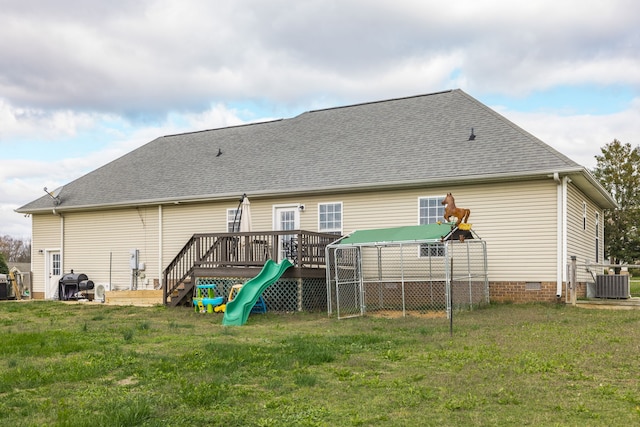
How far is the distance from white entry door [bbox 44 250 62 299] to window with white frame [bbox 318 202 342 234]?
1183 cm

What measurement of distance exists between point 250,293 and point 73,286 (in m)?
11.0

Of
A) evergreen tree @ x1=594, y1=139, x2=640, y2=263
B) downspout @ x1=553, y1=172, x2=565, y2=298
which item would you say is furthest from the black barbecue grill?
evergreen tree @ x1=594, y1=139, x2=640, y2=263

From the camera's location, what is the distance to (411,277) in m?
16.6

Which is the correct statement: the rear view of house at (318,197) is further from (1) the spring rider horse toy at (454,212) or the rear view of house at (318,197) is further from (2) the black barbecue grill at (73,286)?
(1) the spring rider horse toy at (454,212)

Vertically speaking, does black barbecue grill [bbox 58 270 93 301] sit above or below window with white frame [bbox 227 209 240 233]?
below

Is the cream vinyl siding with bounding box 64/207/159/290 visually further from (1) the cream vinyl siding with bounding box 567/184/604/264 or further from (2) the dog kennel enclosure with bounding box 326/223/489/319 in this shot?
(1) the cream vinyl siding with bounding box 567/184/604/264

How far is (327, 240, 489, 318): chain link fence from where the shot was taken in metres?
15.5

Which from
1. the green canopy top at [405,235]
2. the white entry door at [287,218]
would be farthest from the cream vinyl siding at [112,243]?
the green canopy top at [405,235]

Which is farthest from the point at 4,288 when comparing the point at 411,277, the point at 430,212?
the point at 430,212

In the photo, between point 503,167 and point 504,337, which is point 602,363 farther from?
point 503,167

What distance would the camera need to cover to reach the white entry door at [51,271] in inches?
946

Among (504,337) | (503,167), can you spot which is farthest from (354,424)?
(503,167)

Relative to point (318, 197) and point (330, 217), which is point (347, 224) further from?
point (318, 197)

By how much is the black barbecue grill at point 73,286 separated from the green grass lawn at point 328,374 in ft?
33.1
